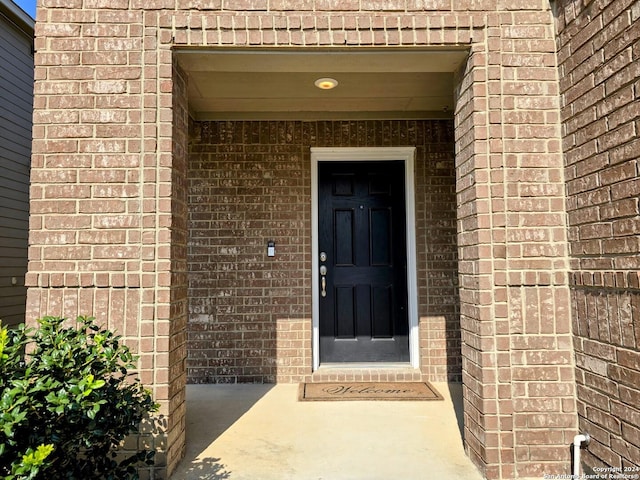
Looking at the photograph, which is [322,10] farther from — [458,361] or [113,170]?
[458,361]

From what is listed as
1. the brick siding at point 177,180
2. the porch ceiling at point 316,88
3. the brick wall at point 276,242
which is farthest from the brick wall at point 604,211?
the brick wall at point 276,242

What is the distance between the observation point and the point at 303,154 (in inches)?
150

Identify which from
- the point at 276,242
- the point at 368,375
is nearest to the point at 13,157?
the point at 276,242

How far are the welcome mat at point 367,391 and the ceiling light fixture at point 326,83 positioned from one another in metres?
→ 2.39

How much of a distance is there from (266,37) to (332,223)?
1973 mm

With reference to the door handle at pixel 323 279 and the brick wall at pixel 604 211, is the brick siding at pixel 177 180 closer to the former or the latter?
the brick wall at pixel 604 211

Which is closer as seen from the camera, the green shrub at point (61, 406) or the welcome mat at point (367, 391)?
the green shrub at point (61, 406)

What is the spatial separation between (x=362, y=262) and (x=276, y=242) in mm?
824

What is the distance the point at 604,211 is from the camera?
74.9 inches

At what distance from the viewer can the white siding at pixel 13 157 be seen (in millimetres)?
4707

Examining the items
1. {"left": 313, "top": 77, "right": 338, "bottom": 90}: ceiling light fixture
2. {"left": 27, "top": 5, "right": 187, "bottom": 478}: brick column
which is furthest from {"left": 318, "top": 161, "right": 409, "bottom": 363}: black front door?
{"left": 27, "top": 5, "right": 187, "bottom": 478}: brick column

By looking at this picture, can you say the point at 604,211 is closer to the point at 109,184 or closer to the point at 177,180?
the point at 177,180

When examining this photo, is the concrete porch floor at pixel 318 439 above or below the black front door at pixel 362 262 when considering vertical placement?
below

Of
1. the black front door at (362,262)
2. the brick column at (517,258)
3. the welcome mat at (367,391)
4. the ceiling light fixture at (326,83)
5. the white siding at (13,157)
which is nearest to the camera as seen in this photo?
the brick column at (517,258)
